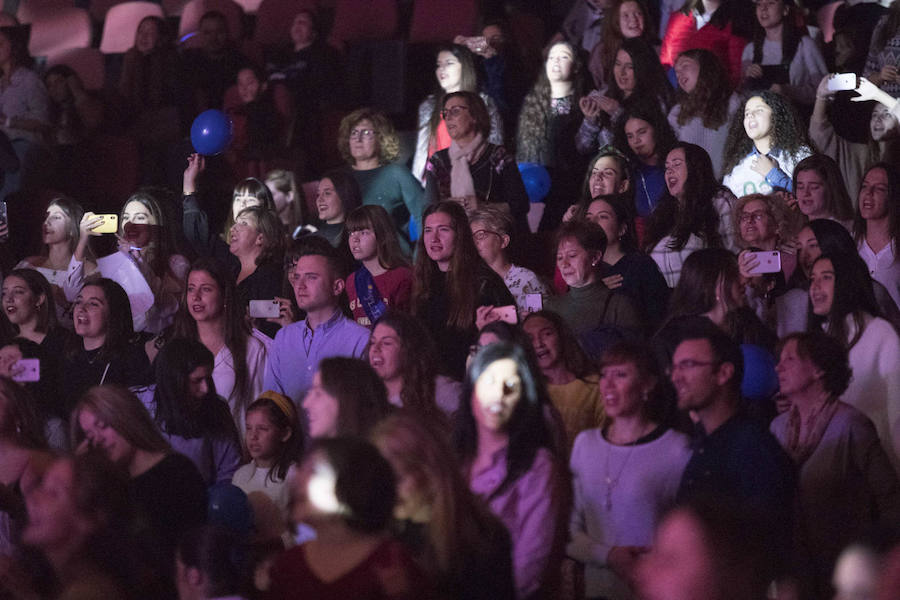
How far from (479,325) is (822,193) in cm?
192

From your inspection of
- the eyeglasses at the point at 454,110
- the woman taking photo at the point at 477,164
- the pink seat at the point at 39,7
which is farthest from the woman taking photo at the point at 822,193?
the pink seat at the point at 39,7

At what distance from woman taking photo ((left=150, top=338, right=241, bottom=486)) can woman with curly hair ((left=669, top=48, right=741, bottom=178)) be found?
134 inches

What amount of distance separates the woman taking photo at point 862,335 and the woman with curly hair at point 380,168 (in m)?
2.81

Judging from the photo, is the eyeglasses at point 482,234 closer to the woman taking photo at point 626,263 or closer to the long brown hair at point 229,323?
the woman taking photo at point 626,263

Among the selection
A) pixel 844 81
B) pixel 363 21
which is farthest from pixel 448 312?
pixel 363 21

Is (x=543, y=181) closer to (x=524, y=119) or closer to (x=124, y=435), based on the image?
(x=524, y=119)

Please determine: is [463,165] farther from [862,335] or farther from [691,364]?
[691,364]

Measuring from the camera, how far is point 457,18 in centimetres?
1031

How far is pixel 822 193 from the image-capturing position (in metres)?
6.75

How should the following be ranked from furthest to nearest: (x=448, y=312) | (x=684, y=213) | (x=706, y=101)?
(x=706, y=101)
(x=684, y=213)
(x=448, y=312)

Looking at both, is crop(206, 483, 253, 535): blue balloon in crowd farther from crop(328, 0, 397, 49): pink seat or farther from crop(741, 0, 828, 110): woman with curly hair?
crop(328, 0, 397, 49): pink seat

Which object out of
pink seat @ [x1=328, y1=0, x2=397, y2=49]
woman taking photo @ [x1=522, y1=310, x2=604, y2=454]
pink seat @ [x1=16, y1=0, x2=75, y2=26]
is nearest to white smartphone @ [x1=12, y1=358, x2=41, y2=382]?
woman taking photo @ [x1=522, y1=310, x2=604, y2=454]

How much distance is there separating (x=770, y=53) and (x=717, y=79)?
922 millimetres

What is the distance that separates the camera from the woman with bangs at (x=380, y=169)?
7.84 metres
